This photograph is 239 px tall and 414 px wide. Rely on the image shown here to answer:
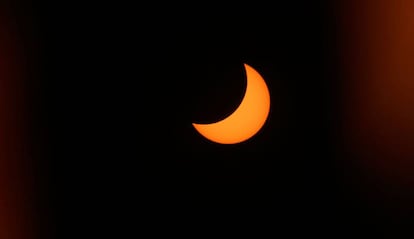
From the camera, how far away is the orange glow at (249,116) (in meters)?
1.33

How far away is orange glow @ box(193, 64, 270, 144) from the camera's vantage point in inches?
52.3

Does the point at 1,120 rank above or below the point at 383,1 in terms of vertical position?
below

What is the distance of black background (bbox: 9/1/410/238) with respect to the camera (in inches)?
52.3

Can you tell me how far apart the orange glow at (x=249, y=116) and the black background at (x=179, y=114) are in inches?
1.2

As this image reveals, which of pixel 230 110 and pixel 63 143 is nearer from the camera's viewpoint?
pixel 230 110

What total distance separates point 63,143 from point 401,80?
4.25 feet

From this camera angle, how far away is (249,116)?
52.8 inches

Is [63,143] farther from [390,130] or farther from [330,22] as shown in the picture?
[390,130]

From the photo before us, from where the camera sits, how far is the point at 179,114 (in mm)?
1336

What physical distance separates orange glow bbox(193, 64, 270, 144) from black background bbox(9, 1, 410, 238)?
0.10ft

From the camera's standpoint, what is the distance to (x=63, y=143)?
4.72 ft

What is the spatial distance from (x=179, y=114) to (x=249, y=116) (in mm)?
254

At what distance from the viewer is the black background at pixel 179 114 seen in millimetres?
1329

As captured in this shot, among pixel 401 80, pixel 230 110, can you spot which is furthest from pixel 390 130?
pixel 230 110
